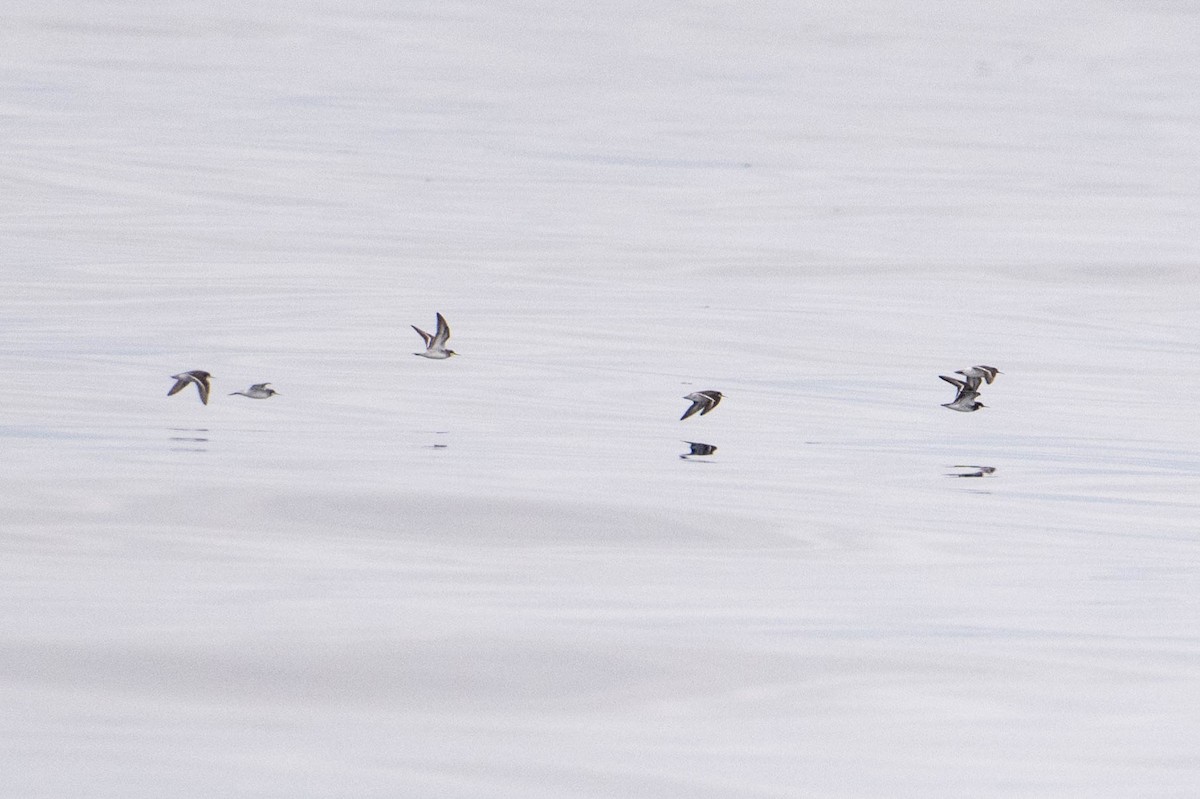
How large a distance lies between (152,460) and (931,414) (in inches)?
240

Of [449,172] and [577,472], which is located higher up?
[449,172]

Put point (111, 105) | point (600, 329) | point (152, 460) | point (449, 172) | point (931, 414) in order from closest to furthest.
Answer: point (152, 460)
point (931, 414)
point (600, 329)
point (449, 172)
point (111, 105)

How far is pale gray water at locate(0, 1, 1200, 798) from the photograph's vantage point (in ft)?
25.4

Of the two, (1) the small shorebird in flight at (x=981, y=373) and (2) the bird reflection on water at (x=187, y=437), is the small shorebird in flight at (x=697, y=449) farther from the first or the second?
(2) the bird reflection on water at (x=187, y=437)

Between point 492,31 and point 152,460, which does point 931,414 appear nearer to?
point 152,460

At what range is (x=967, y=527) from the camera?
1194 centimetres

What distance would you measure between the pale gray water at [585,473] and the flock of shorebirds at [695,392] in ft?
0.53

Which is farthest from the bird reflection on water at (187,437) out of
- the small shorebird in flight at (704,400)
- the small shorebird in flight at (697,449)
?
the small shorebird in flight at (704,400)

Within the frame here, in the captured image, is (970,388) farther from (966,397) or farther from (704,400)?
(704,400)

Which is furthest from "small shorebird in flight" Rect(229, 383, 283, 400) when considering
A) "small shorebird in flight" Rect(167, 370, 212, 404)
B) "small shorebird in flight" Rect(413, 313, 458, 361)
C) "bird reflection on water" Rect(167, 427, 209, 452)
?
"small shorebird in flight" Rect(413, 313, 458, 361)

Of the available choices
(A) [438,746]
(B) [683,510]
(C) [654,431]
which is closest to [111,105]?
(C) [654,431]

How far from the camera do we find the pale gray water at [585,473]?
7.75 metres

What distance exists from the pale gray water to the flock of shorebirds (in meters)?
0.16

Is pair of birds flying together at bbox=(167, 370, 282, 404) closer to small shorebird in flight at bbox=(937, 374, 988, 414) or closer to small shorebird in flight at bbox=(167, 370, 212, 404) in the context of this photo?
small shorebird in flight at bbox=(167, 370, 212, 404)
